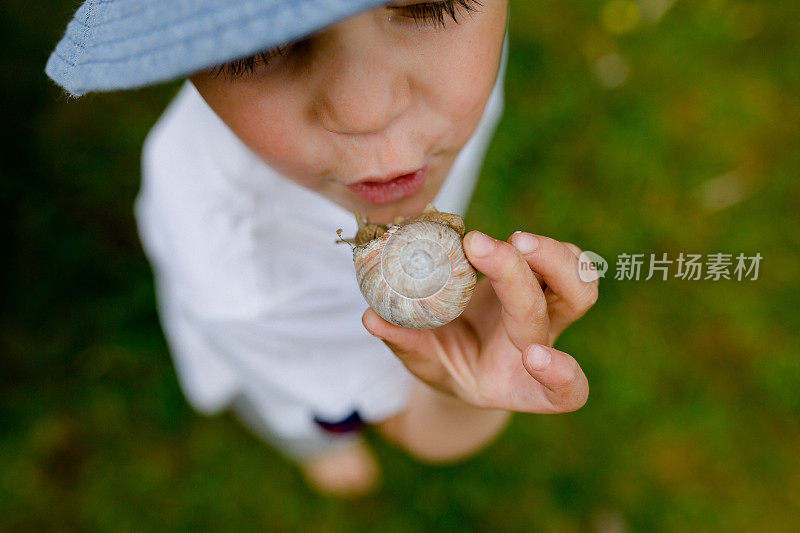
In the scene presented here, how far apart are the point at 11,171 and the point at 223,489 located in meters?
1.24

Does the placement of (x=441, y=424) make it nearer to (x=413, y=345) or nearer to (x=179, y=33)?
(x=413, y=345)

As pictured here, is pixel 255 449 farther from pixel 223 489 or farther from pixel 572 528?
pixel 572 528

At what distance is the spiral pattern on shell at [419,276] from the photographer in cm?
77

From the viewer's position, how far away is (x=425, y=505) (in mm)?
1916

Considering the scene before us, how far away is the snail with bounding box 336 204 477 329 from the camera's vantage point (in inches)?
30.1

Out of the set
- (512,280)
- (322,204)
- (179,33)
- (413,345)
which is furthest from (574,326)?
(179,33)

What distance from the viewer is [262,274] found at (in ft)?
3.98

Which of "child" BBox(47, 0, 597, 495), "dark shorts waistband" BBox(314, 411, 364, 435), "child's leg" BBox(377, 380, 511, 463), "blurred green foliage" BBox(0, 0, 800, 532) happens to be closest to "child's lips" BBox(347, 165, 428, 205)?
"child" BBox(47, 0, 597, 495)

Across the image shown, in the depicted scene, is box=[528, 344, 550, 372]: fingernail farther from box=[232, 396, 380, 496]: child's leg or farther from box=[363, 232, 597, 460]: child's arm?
box=[232, 396, 380, 496]: child's leg

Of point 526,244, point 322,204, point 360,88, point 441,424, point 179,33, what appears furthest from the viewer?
point 441,424

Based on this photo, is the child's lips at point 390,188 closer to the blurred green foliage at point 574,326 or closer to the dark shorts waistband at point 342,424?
the dark shorts waistband at point 342,424

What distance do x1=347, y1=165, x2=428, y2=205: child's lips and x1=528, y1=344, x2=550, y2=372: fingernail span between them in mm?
309

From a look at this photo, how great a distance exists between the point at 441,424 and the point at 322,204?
0.51 metres

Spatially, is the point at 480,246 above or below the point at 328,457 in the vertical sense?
above
